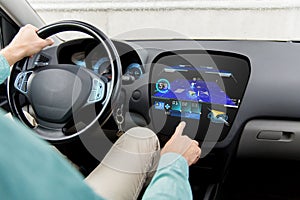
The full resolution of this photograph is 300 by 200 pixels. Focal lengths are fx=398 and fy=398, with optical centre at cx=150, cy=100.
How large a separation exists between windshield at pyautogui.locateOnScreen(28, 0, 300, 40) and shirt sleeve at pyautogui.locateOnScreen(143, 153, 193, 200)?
Answer: 1.21m

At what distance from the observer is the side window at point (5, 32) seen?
1.57 meters

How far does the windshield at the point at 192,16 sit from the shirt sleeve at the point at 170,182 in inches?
47.8

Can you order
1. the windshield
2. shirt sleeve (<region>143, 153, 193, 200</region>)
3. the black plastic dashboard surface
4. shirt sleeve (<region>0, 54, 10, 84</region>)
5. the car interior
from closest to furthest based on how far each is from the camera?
shirt sleeve (<region>143, 153, 193, 200</region>), shirt sleeve (<region>0, 54, 10, 84</region>), the car interior, the black plastic dashboard surface, the windshield

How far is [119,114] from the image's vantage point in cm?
132

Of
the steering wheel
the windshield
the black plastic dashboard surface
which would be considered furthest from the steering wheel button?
the windshield

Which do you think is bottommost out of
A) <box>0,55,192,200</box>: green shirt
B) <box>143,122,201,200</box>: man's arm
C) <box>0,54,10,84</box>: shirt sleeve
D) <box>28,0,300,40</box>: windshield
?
<box>28,0,300,40</box>: windshield

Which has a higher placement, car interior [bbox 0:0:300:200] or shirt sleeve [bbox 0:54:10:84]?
shirt sleeve [bbox 0:54:10:84]

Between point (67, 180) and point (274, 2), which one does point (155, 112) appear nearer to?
point (67, 180)

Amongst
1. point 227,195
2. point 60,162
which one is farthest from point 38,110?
point 227,195

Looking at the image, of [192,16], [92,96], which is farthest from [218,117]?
[192,16]

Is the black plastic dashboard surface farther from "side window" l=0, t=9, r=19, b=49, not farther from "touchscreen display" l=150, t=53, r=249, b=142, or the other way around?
"side window" l=0, t=9, r=19, b=49

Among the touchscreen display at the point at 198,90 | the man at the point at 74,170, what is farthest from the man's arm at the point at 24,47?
the touchscreen display at the point at 198,90

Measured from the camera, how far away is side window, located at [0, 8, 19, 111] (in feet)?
5.14

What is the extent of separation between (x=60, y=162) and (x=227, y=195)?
1.54m
